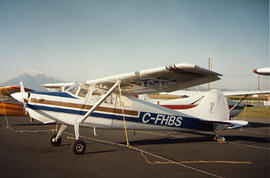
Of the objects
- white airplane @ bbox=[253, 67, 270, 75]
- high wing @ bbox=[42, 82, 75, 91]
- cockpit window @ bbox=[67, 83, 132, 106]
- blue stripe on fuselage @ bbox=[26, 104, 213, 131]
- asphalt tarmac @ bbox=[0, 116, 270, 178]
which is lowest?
asphalt tarmac @ bbox=[0, 116, 270, 178]

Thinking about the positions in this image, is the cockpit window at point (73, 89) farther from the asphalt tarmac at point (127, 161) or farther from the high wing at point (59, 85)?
the high wing at point (59, 85)

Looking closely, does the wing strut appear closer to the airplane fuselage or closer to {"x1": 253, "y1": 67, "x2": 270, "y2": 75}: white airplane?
the airplane fuselage

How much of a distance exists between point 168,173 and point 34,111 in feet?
13.3

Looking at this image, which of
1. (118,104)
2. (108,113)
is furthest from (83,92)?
(118,104)

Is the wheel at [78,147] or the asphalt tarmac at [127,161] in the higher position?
the wheel at [78,147]

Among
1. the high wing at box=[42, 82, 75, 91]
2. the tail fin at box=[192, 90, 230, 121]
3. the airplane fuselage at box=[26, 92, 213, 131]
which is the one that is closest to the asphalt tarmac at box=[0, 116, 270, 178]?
the airplane fuselage at box=[26, 92, 213, 131]

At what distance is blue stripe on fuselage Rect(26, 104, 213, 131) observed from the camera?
252 inches

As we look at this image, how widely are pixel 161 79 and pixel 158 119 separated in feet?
6.43

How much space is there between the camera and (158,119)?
777 centimetres

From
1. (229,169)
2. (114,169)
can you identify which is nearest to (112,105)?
(114,169)

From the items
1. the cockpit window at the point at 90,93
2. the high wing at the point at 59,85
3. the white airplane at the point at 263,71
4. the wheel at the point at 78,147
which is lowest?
→ the wheel at the point at 78,147

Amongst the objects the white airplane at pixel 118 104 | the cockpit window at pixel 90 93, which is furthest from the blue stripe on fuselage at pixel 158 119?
the cockpit window at pixel 90 93

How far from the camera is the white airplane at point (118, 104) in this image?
6.05 metres

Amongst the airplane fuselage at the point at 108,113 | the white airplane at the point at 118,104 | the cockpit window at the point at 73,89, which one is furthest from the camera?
the cockpit window at the point at 73,89
